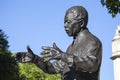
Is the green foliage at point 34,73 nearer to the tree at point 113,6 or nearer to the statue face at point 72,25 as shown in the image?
the tree at point 113,6

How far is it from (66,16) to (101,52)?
2.80 feet

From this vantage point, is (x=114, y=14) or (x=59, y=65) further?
(x=114, y=14)

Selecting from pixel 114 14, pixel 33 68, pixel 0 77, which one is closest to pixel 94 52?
pixel 114 14

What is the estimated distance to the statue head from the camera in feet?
21.7

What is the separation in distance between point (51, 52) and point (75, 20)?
0.76 metres

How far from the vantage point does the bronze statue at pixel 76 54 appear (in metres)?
6.05

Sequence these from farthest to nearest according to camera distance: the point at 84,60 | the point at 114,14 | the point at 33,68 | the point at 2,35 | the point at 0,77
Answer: the point at 33,68 → the point at 2,35 → the point at 0,77 → the point at 114,14 → the point at 84,60

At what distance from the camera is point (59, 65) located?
6.91m

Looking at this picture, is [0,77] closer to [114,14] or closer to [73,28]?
[114,14]

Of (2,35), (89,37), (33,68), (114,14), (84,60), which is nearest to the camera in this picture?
(84,60)

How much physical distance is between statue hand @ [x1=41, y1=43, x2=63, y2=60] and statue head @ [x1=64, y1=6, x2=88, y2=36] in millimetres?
539

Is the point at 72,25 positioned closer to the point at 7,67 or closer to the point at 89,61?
the point at 89,61

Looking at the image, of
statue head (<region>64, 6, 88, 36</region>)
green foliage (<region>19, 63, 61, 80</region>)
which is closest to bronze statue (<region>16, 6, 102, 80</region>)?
→ statue head (<region>64, 6, 88, 36</region>)

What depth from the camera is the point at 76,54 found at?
6.39 metres
